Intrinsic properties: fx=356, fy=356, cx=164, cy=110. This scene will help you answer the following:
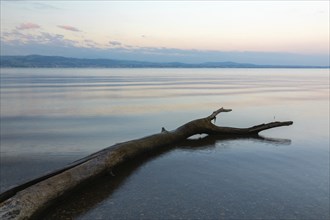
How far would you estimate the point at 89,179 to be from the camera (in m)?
10.4

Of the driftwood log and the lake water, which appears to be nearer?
the driftwood log

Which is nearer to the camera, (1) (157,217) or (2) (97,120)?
(1) (157,217)

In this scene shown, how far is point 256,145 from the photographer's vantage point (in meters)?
16.7

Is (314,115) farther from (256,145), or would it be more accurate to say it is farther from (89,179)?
(89,179)

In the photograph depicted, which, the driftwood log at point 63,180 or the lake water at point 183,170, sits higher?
the driftwood log at point 63,180

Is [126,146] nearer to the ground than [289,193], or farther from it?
farther from it

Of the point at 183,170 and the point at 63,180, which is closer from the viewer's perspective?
the point at 63,180

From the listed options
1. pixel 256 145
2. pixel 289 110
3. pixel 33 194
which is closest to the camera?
pixel 33 194

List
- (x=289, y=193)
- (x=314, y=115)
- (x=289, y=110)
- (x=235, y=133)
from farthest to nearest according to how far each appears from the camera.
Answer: (x=289, y=110)
(x=314, y=115)
(x=235, y=133)
(x=289, y=193)

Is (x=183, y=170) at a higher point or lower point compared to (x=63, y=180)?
lower

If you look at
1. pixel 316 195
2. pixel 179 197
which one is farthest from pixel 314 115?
pixel 179 197

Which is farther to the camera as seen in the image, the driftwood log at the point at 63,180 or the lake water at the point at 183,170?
the lake water at the point at 183,170

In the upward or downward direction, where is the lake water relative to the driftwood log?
downward

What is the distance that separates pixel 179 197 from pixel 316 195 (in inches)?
152
